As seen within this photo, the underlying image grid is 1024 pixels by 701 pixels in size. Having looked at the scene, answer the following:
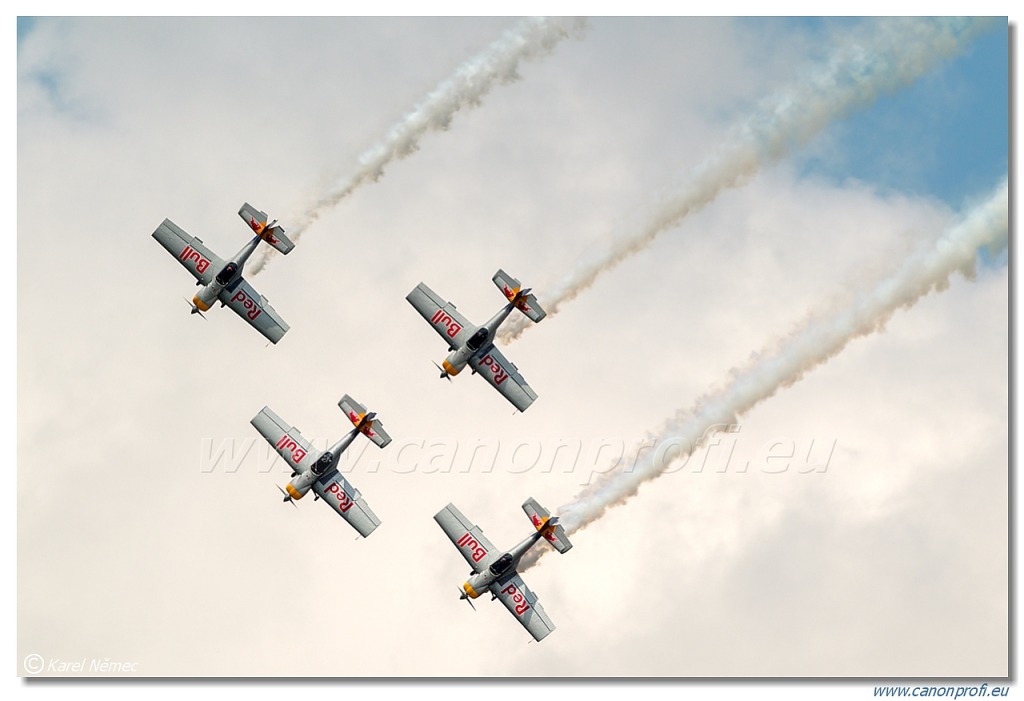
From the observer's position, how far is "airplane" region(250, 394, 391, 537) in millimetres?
82938

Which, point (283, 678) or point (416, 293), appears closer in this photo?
point (283, 678)

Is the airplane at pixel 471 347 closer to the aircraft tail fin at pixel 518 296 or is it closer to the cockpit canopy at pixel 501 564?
the aircraft tail fin at pixel 518 296

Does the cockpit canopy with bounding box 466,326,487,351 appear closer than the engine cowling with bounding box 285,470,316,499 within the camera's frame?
No

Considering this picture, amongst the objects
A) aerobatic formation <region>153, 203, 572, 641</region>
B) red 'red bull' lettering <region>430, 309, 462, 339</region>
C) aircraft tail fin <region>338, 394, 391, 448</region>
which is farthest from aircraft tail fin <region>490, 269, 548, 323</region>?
aircraft tail fin <region>338, 394, 391, 448</region>

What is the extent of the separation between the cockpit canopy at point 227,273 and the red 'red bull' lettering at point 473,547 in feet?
52.6

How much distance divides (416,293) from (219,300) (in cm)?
911

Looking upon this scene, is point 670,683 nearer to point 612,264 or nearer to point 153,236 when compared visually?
point 612,264

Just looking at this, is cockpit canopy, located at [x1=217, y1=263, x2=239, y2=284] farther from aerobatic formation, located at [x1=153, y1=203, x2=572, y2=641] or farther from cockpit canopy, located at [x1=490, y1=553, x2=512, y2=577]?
cockpit canopy, located at [x1=490, y1=553, x2=512, y2=577]

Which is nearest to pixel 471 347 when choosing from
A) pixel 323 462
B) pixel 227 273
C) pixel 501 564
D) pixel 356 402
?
pixel 356 402

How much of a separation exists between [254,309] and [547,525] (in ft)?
55.9

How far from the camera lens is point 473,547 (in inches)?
3319

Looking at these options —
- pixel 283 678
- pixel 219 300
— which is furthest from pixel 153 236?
pixel 283 678

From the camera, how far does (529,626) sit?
84188 millimetres

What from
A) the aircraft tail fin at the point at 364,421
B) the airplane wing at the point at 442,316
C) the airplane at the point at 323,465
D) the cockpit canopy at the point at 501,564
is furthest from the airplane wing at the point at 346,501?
the airplane wing at the point at 442,316
